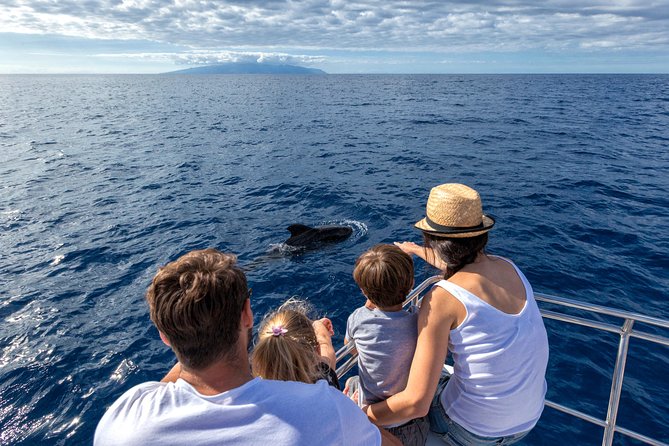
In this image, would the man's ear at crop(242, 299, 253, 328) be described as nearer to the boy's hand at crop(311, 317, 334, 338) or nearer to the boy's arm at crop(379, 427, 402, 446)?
the boy's arm at crop(379, 427, 402, 446)

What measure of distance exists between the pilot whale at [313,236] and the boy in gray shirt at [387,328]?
10.5 meters

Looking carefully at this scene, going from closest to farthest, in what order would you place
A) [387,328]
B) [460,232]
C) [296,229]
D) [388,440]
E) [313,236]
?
[388,440] → [460,232] → [387,328] → [296,229] → [313,236]

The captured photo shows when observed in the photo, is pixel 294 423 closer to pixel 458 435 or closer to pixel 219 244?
pixel 458 435

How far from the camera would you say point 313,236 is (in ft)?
46.8

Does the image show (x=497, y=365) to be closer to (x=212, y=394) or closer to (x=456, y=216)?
(x=456, y=216)

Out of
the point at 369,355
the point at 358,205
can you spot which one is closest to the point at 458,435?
the point at 369,355

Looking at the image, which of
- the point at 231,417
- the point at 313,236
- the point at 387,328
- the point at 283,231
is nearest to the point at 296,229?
the point at 313,236

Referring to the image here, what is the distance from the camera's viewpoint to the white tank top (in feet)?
9.41

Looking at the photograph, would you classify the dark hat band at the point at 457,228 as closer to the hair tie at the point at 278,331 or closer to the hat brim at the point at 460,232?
the hat brim at the point at 460,232

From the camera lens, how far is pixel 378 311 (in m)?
3.40

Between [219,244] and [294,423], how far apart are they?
528 inches

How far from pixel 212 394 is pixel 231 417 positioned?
177mm

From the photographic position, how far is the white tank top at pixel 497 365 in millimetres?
2869

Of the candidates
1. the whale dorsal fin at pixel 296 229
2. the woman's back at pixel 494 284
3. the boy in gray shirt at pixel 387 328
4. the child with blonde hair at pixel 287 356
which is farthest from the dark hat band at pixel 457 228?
the whale dorsal fin at pixel 296 229
